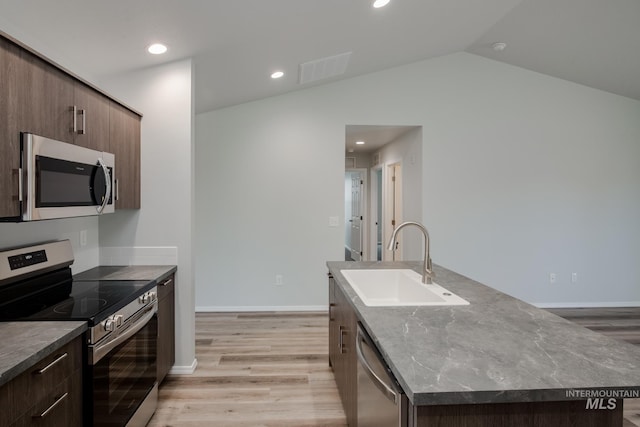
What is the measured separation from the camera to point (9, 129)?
55.5 inches

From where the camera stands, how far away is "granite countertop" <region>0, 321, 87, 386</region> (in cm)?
108

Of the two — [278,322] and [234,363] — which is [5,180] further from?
[278,322]

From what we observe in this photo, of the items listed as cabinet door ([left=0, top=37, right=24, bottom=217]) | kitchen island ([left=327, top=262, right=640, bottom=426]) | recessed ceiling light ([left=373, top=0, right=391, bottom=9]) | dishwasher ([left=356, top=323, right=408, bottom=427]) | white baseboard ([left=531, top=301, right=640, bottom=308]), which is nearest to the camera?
kitchen island ([left=327, top=262, right=640, bottom=426])

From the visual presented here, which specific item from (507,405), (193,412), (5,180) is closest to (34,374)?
(5,180)

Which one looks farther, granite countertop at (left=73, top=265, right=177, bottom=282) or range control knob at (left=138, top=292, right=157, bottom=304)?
granite countertop at (left=73, top=265, right=177, bottom=282)

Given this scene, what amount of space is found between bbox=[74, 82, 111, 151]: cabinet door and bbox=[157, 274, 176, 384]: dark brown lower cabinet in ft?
3.19

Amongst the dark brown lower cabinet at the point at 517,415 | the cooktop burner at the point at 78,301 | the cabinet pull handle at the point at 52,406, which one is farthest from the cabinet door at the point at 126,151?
the dark brown lower cabinet at the point at 517,415

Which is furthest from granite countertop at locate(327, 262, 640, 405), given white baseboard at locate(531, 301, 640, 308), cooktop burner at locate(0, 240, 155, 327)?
white baseboard at locate(531, 301, 640, 308)

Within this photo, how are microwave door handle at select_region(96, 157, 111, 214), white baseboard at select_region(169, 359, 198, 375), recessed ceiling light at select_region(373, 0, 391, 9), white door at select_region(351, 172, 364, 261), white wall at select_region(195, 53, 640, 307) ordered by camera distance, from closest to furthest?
microwave door handle at select_region(96, 157, 111, 214) < recessed ceiling light at select_region(373, 0, 391, 9) < white baseboard at select_region(169, 359, 198, 375) < white wall at select_region(195, 53, 640, 307) < white door at select_region(351, 172, 364, 261)

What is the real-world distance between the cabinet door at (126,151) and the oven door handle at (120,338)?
0.80m

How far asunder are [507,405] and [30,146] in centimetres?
199

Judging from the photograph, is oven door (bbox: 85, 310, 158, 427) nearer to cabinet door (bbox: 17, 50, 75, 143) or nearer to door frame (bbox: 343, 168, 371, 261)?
cabinet door (bbox: 17, 50, 75, 143)

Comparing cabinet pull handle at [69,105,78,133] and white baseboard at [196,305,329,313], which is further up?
cabinet pull handle at [69,105,78,133]

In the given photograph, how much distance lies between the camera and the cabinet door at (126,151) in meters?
2.30
